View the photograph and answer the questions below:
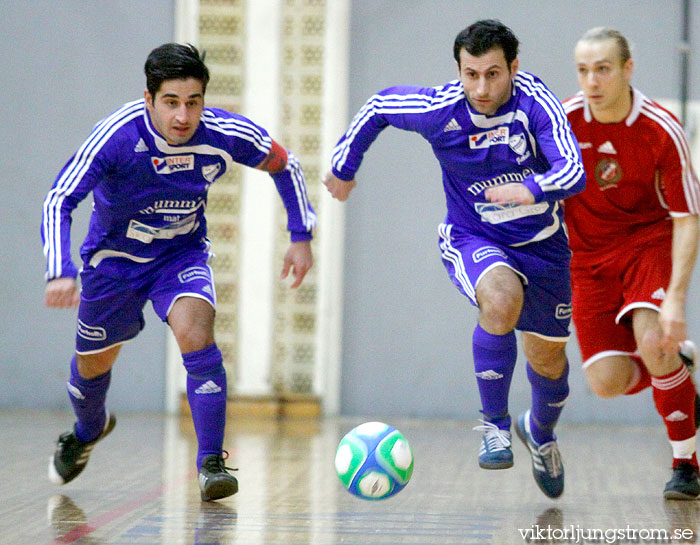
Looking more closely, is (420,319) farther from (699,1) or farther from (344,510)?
(344,510)

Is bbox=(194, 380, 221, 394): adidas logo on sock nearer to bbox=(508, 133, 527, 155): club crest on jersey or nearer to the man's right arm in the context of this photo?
the man's right arm

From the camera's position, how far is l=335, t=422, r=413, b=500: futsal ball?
3.86 m

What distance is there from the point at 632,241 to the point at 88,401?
8.94 ft

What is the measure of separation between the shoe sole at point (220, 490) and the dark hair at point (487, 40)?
2.03 m

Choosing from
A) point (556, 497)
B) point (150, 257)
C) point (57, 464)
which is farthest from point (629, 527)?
point (57, 464)

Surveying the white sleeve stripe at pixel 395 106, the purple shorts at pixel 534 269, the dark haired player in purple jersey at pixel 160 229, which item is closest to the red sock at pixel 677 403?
the purple shorts at pixel 534 269

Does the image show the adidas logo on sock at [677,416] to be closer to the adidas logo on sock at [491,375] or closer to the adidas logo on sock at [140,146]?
the adidas logo on sock at [491,375]

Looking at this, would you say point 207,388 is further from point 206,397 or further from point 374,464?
point 374,464

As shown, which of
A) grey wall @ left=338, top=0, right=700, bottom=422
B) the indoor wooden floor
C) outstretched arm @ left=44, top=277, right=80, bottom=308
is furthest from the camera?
grey wall @ left=338, top=0, right=700, bottom=422

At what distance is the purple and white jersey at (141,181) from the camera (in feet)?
14.1

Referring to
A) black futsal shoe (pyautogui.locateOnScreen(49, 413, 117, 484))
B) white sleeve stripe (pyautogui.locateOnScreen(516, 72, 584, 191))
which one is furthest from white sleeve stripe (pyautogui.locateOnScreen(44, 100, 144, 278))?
white sleeve stripe (pyautogui.locateOnScreen(516, 72, 584, 191))

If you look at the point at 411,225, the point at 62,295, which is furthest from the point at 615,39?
the point at 411,225

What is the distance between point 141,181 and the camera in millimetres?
4422

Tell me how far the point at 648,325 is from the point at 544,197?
1.06 m
